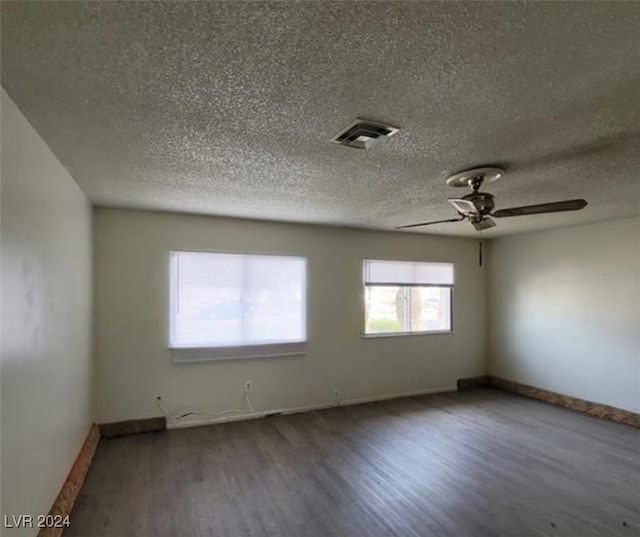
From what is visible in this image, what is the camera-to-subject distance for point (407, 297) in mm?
5926

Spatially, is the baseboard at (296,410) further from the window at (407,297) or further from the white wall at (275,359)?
the window at (407,297)

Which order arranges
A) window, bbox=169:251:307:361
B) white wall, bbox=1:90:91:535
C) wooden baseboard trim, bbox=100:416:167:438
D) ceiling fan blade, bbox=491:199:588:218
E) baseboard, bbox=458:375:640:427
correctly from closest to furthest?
1. white wall, bbox=1:90:91:535
2. ceiling fan blade, bbox=491:199:588:218
3. wooden baseboard trim, bbox=100:416:167:438
4. window, bbox=169:251:307:361
5. baseboard, bbox=458:375:640:427

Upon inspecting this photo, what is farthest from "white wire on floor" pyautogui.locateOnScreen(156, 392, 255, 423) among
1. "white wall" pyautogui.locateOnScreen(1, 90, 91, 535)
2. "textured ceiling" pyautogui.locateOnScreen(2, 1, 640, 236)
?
"textured ceiling" pyautogui.locateOnScreen(2, 1, 640, 236)

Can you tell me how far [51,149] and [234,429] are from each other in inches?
128

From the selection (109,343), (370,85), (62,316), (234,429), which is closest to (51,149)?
(62,316)

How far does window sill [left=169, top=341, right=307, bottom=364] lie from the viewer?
4406 mm

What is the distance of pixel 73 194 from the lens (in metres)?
3.11

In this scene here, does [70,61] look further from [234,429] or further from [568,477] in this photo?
[568,477]

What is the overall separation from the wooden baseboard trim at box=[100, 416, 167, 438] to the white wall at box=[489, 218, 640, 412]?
5059 mm

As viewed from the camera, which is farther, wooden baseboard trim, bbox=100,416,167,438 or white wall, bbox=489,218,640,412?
white wall, bbox=489,218,640,412

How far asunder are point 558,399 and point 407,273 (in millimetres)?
2646

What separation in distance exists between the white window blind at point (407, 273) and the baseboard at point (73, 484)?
3.67 metres

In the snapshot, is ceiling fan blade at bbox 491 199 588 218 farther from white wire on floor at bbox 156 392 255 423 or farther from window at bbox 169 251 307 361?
white wire on floor at bbox 156 392 255 423

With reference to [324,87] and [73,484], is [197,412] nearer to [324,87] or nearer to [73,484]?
[73,484]
